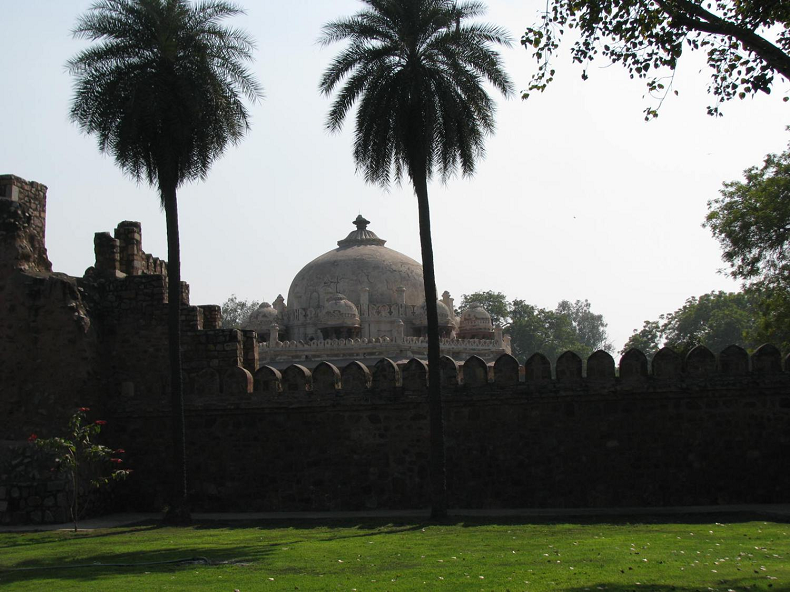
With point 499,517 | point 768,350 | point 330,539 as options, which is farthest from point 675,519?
point 330,539

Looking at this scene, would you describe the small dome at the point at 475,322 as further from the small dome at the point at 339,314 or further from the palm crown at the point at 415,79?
the palm crown at the point at 415,79

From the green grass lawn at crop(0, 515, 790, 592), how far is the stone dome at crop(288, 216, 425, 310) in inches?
1071

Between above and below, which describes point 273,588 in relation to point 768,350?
below

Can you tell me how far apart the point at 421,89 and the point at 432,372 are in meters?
4.50

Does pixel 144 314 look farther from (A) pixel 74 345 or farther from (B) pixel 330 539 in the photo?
(B) pixel 330 539

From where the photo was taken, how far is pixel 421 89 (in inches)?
685

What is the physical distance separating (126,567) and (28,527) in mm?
6198

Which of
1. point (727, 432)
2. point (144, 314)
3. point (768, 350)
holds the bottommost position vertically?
point (727, 432)

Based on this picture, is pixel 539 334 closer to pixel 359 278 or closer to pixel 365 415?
pixel 359 278

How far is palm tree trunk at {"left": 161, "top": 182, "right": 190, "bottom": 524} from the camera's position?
57.9ft

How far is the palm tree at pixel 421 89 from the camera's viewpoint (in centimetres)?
1744

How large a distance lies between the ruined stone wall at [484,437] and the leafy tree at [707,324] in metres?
51.0

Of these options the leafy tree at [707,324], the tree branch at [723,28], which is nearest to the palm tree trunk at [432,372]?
the tree branch at [723,28]

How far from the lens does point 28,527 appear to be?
57.3 feet
